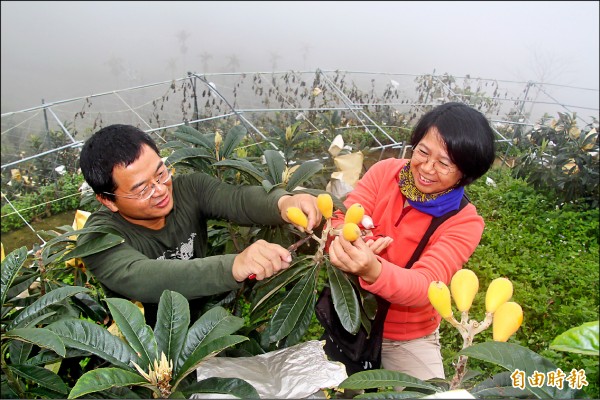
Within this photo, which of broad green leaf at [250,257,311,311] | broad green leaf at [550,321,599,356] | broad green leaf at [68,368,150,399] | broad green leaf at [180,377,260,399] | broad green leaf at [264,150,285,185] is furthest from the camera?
broad green leaf at [264,150,285,185]

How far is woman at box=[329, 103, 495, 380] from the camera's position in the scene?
1029mm

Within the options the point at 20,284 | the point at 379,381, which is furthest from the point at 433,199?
the point at 20,284

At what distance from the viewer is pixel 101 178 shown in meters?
1.08

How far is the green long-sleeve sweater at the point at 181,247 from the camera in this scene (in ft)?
3.19

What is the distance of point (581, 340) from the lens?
0.45 m

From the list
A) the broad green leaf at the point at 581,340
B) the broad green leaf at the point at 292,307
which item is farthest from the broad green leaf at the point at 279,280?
the broad green leaf at the point at 581,340

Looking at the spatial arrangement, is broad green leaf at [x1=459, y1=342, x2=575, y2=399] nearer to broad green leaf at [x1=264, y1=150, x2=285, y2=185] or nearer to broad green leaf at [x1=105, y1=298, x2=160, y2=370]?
broad green leaf at [x1=105, y1=298, x2=160, y2=370]

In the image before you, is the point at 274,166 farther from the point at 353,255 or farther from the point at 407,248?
the point at 353,255

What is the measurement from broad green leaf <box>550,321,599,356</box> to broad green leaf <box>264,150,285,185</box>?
1157 millimetres

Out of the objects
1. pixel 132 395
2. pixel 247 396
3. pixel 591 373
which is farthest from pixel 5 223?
pixel 591 373

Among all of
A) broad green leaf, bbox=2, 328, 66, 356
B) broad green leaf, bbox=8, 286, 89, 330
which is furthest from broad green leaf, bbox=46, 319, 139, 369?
broad green leaf, bbox=8, 286, 89, 330

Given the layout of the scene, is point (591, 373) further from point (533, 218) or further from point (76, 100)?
point (76, 100)

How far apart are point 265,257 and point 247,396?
28 cm

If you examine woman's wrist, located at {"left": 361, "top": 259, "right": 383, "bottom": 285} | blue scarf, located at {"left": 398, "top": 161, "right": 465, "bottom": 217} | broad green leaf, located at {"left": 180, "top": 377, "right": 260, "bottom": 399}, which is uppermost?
blue scarf, located at {"left": 398, "top": 161, "right": 465, "bottom": 217}
